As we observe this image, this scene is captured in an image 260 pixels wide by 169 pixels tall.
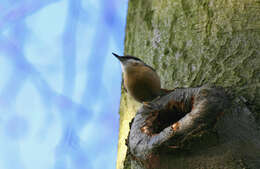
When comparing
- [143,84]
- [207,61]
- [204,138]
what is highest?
[207,61]

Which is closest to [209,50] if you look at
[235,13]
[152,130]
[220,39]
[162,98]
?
[220,39]

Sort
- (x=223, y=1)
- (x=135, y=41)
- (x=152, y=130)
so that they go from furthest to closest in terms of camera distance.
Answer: (x=135, y=41) → (x=223, y=1) → (x=152, y=130)

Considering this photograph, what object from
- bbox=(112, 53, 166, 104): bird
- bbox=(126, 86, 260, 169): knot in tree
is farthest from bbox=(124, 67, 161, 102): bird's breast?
bbox=(126, 86, 260, 169): knot in tree

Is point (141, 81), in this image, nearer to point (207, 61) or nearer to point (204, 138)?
point (207, 61)

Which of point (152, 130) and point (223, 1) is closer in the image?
point (152, 130)

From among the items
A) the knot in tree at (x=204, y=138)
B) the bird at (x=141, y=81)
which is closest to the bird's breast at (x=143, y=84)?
the bird at (x=141, y=81)

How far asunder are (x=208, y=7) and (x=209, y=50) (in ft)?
0.79

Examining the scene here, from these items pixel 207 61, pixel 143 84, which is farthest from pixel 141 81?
pixel 207 61

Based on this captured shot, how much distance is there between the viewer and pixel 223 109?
3.81 ft

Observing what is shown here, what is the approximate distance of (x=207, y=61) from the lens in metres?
1.46

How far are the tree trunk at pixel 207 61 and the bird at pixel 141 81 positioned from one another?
50 millimetres

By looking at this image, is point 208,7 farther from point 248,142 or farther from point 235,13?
point 248,142

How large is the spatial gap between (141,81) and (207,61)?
1.01ft

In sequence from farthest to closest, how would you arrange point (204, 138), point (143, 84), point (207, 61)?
point (143, 84) < point (207, 61) < point (204, 138)
